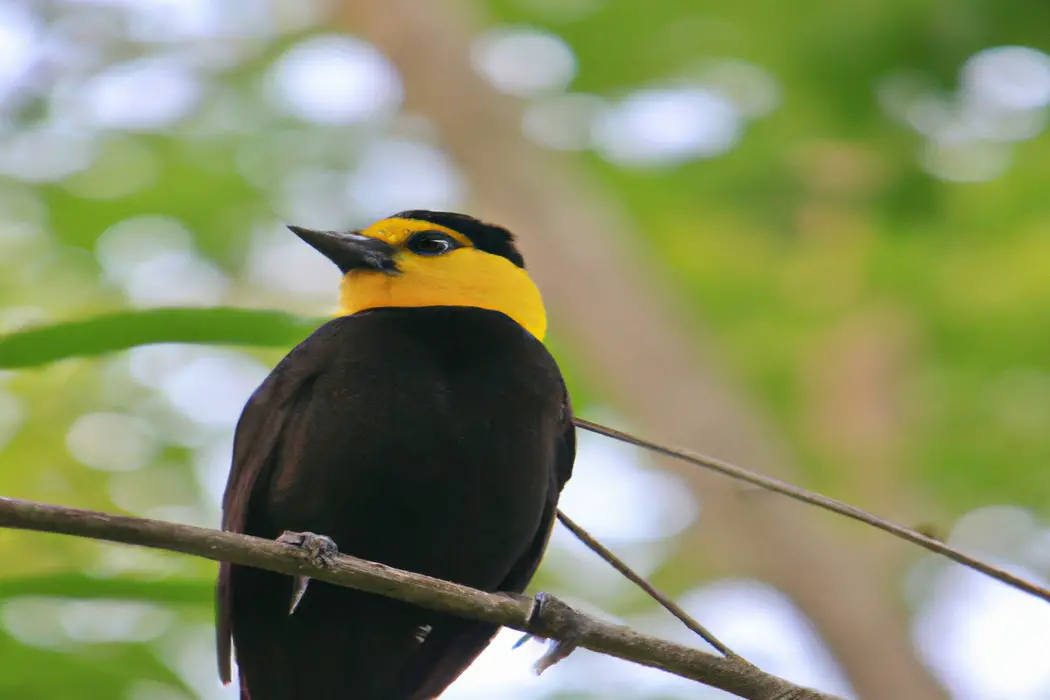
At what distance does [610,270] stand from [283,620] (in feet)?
16.6

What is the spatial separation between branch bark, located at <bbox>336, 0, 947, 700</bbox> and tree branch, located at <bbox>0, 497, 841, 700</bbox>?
470 centimetres

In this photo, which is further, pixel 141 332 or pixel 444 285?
pixel 444 285

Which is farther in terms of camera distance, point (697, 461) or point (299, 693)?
point (299, 693)

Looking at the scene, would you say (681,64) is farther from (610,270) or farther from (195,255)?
(195,255)

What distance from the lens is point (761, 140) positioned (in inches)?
355

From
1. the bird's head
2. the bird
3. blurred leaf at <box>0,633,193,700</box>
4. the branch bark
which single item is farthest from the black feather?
the branch bark

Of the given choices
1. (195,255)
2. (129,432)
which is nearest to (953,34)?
(129,432)

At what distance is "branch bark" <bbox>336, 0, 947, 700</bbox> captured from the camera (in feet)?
23.9

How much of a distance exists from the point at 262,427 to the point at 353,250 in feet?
2.30

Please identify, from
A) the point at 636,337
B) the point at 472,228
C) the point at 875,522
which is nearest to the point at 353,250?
the point at 472,228

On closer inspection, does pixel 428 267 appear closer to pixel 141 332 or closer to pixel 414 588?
pixel 141 332

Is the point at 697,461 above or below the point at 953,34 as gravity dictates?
below

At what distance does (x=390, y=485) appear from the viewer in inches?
125

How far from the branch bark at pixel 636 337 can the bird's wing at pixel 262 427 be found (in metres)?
4.17
